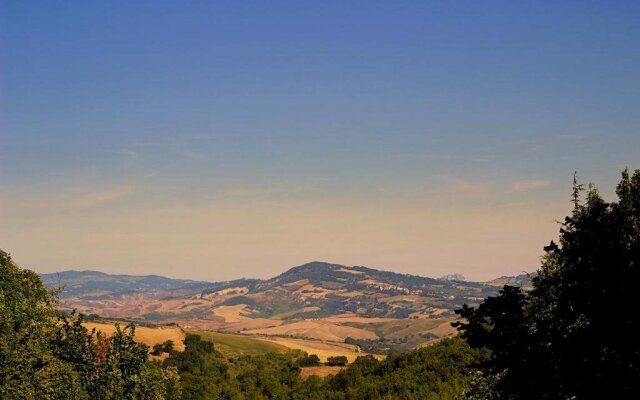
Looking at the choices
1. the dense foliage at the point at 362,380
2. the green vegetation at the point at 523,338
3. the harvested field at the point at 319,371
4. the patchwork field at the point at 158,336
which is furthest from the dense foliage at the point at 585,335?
the patchwork field at the point at 158,336

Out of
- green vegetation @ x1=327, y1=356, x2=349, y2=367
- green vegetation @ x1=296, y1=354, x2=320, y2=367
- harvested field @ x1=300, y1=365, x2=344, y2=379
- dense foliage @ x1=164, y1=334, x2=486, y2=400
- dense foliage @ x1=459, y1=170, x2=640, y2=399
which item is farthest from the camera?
green vegetation @ x1=327, y1=356, x2=349, y2=367

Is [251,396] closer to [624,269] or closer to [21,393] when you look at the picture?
[21,393]

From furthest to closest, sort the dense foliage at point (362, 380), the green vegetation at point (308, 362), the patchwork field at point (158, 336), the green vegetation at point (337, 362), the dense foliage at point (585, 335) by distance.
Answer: the patchwork field at point (158, 336), the green vegetation at point (337, 362), the green vegetation at point (308, 362), the dense foliage at point (362, 380), the dense foliage at point (585, 335)

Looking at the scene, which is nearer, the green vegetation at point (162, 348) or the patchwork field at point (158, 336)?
the green vegetation at point (162, 348)

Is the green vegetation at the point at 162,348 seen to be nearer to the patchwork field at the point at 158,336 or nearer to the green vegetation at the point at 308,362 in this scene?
the patchwork field at the point at 158,336

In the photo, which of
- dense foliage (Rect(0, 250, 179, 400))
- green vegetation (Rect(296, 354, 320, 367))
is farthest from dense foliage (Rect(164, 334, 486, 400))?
dense foliage (Rect(0, 250, 179, 400))

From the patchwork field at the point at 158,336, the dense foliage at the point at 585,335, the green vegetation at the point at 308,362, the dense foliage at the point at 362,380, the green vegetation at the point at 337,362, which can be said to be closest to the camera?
the dense foliage at the point at 585,335

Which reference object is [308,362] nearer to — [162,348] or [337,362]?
[337,362]

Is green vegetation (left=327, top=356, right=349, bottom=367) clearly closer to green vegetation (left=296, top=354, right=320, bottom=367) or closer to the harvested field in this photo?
green vegetation (left=296, top=354, right=320, bottom=367)

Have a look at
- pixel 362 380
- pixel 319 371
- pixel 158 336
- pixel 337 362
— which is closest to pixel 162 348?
pixel 158 336

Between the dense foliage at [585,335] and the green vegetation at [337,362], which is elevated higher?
the dense foliage at [585,335]

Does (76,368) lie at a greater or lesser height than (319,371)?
greater

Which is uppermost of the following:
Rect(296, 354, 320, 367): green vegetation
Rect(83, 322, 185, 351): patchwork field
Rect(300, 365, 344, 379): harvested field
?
Rect(83, 322, 185, 351): patchwork field

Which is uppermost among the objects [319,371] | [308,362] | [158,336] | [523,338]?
[523,338]
